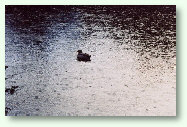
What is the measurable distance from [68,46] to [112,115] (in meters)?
1.39

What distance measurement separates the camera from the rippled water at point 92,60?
11.6 meters

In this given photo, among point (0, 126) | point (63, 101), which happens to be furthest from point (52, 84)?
point (0, 126)

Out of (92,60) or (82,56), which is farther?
(92,60)

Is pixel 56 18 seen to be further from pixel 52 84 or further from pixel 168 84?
pixel 168 84

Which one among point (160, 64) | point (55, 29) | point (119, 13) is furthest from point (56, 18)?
point (160, 64)

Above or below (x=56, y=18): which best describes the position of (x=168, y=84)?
below

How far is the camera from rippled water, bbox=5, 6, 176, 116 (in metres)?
11.6

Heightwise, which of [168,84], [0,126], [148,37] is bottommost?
[0,126]

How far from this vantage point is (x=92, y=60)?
12.0 m
